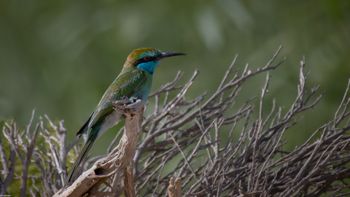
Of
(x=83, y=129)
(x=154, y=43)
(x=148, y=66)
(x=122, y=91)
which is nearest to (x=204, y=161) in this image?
(x=83, y=129)

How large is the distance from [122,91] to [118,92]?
0.02 meters

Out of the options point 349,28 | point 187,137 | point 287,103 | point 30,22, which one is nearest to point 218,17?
point 349,28

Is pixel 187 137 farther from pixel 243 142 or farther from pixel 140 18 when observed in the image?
pixel 140 18

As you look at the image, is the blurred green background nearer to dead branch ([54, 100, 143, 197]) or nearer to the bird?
the bird

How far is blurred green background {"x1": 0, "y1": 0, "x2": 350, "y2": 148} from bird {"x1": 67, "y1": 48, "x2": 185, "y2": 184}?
13.4 feet

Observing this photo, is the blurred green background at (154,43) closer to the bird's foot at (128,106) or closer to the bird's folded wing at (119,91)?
the bird's folded wing at (119,91)

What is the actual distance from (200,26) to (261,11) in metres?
1.67

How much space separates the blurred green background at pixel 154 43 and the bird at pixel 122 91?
4099 mm

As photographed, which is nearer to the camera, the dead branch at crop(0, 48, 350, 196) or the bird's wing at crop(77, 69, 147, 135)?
the dead branch at crop(0, 48, 350, 196)

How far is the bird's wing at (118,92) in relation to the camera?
473cm

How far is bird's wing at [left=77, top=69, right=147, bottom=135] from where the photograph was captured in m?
4.73

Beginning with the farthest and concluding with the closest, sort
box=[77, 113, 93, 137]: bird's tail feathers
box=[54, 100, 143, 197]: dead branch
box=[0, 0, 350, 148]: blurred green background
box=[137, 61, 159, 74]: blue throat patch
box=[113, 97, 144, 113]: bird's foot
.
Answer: box=[0, 0, 350, 148]: blurred green background, box=[137, 61, 159, 74]: blue throat patch, box=[77, 113, 93, 137]: bird's tail feathers, box=[113, 97, 144, 113]: bird's foot, box=[54, 100, 143, 197]: dead branch

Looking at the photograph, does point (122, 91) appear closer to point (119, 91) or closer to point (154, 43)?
point (119, 91)

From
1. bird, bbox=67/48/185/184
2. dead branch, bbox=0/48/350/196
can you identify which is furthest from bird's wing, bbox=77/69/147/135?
dead branch, bbox=0/48/350/196
